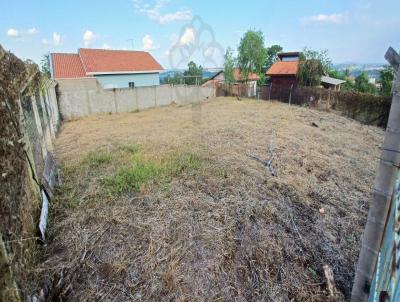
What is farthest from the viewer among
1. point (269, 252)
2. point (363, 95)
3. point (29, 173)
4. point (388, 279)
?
point (363, 95)

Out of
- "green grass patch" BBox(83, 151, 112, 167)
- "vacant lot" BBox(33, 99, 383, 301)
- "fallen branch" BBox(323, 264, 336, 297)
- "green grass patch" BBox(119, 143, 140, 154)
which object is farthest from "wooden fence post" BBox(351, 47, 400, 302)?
"green grass patch" BBox(119, 143, 140, 154)

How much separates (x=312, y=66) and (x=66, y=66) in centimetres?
1446

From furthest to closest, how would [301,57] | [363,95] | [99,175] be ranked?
[301,57]
[363,95]
[99,175]

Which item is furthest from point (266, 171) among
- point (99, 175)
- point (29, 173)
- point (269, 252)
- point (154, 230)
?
point (29, 173)

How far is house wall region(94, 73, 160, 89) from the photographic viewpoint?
1527 centimetres

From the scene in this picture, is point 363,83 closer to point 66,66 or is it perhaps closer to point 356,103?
point 356,103

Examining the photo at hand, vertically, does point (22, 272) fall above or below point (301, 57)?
below

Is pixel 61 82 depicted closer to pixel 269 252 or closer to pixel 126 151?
pixel 126 151

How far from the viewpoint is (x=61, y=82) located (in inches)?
335

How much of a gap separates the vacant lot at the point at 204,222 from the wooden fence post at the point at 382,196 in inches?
15.1

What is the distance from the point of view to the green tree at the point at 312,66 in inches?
551

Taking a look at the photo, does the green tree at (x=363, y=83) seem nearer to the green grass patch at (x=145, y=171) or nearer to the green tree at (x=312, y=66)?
the green tree at (x=312, y=66)

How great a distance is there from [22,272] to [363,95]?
11031mm

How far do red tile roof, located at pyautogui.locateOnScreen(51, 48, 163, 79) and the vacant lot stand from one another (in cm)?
1170
